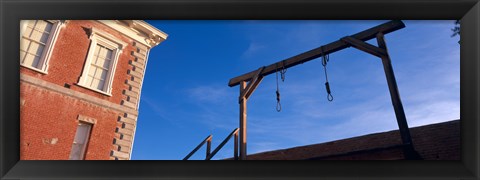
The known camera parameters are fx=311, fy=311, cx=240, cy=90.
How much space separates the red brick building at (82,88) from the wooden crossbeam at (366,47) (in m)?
5.53

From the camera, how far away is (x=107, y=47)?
8.32 m

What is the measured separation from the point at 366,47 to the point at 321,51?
699 mm

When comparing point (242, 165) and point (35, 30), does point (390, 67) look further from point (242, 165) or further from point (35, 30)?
point (35, 30)

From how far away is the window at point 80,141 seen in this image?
6969 mm

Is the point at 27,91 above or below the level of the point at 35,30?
below

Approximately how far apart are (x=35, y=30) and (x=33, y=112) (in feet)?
5.87

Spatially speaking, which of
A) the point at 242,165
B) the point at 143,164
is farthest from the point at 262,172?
the point at 143,164

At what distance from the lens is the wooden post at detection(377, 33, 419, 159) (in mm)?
2875

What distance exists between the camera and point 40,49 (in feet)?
22.3

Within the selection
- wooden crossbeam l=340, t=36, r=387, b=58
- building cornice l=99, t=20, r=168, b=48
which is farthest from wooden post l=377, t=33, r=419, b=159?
building cornice l=99, t=20, r=168, b=48

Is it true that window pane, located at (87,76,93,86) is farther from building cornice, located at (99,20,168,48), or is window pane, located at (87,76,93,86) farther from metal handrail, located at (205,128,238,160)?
metal handrail, located at (205,128,238,160)

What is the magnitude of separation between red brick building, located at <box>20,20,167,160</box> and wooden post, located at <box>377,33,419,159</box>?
5.94 m

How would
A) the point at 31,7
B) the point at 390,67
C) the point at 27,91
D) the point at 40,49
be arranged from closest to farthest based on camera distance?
the point at 31,7
the point at 390,67
the point at 27,91
the point at 40,49

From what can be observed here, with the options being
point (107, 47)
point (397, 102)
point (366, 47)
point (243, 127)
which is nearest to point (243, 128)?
point (243, 127)
